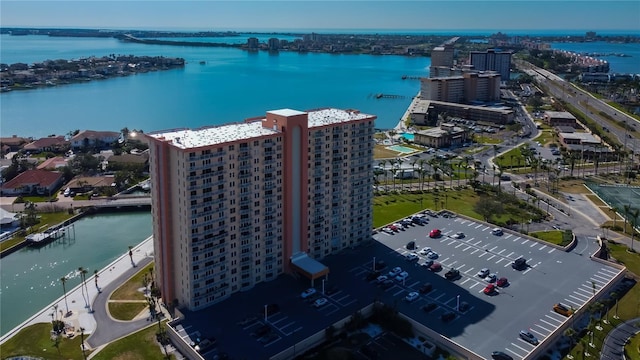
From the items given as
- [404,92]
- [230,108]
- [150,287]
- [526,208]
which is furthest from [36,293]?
[404,92]

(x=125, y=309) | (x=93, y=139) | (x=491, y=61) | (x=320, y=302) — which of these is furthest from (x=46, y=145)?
(x=491, y=61)

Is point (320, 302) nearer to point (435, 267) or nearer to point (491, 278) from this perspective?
point (435, 267)

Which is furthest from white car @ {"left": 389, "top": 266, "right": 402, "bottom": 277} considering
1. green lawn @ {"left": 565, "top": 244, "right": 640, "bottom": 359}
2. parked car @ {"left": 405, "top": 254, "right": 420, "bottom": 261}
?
green lawn @ {"left": 565, "top": 244, "right": 640, "bottom": 359}

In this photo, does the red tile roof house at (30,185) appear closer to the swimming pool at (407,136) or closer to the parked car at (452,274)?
the parked car at (452,274)

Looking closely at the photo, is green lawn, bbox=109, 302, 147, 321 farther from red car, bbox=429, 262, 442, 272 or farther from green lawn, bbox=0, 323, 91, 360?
red car, bbox=429, 262, 442, 272

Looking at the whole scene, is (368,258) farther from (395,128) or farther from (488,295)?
(395,128)
